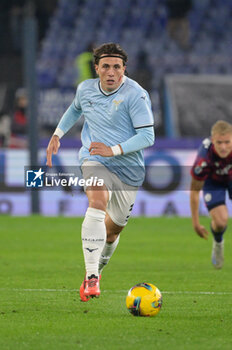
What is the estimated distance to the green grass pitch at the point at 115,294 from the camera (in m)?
5.44

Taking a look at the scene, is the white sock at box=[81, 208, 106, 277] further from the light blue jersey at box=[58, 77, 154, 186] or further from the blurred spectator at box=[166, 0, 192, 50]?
the blurred spectator at box=[166, 0, 192, 50]

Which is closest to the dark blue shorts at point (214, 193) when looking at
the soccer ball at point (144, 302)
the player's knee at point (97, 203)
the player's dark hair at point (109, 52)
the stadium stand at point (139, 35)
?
the player's dark hair at point (109, 52)

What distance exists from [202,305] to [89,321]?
1.29m

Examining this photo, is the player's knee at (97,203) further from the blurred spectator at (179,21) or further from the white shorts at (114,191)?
the blurred spectator at (179,21)

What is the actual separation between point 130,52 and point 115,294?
17.3 meters

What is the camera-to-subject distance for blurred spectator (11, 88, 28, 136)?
2052 cm

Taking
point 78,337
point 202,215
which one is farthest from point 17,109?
point 78,337

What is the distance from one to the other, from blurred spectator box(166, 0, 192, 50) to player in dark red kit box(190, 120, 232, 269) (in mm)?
15294

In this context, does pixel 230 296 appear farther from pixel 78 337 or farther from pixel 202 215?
pixel 202 215

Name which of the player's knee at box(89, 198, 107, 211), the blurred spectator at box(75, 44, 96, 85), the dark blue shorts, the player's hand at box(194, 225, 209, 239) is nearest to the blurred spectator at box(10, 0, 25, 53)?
the blurred spectator at box(75, 44, 96, 85)

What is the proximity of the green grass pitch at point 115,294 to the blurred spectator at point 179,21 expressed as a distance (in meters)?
11.4

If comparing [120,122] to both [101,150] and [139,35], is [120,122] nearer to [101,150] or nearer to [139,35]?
[101,150]

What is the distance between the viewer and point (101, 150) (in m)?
6.74

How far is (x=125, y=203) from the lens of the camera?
23.9ft
